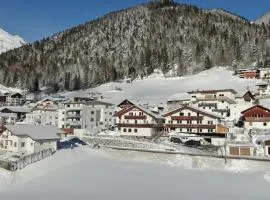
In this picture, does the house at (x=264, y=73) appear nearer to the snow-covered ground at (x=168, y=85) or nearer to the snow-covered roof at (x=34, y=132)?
the snow-covered ground at (x=168, y=85)

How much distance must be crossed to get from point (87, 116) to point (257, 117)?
105 feet

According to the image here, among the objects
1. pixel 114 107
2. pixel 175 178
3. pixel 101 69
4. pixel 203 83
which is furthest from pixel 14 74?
pixel 175 178

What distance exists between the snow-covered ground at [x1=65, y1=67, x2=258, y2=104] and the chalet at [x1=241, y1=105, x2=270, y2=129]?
1822 inches

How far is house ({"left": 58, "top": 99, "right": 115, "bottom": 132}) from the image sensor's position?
78625 mm

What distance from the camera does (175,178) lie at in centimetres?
3909

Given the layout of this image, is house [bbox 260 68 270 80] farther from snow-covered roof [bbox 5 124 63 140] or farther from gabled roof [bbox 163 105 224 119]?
snow-covered roof [bbox 5 124 63 140]

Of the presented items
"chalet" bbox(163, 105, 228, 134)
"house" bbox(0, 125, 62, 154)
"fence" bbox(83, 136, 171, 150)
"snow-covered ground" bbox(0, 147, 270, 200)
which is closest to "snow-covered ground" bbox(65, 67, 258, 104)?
"chalet" bbox(163, 105, 228, 134)

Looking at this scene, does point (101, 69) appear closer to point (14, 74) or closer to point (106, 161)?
point (14, 74)

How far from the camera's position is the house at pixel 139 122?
66.9 meters

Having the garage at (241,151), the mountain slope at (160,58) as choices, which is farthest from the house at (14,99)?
the garage at (241,151)

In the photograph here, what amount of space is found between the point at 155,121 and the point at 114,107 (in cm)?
1808

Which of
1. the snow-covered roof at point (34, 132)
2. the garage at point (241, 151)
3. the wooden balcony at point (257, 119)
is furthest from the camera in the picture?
the wooden balcony at point (257, 119)

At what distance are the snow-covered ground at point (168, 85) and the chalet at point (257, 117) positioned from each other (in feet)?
152

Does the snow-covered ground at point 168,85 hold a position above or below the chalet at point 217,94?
above
